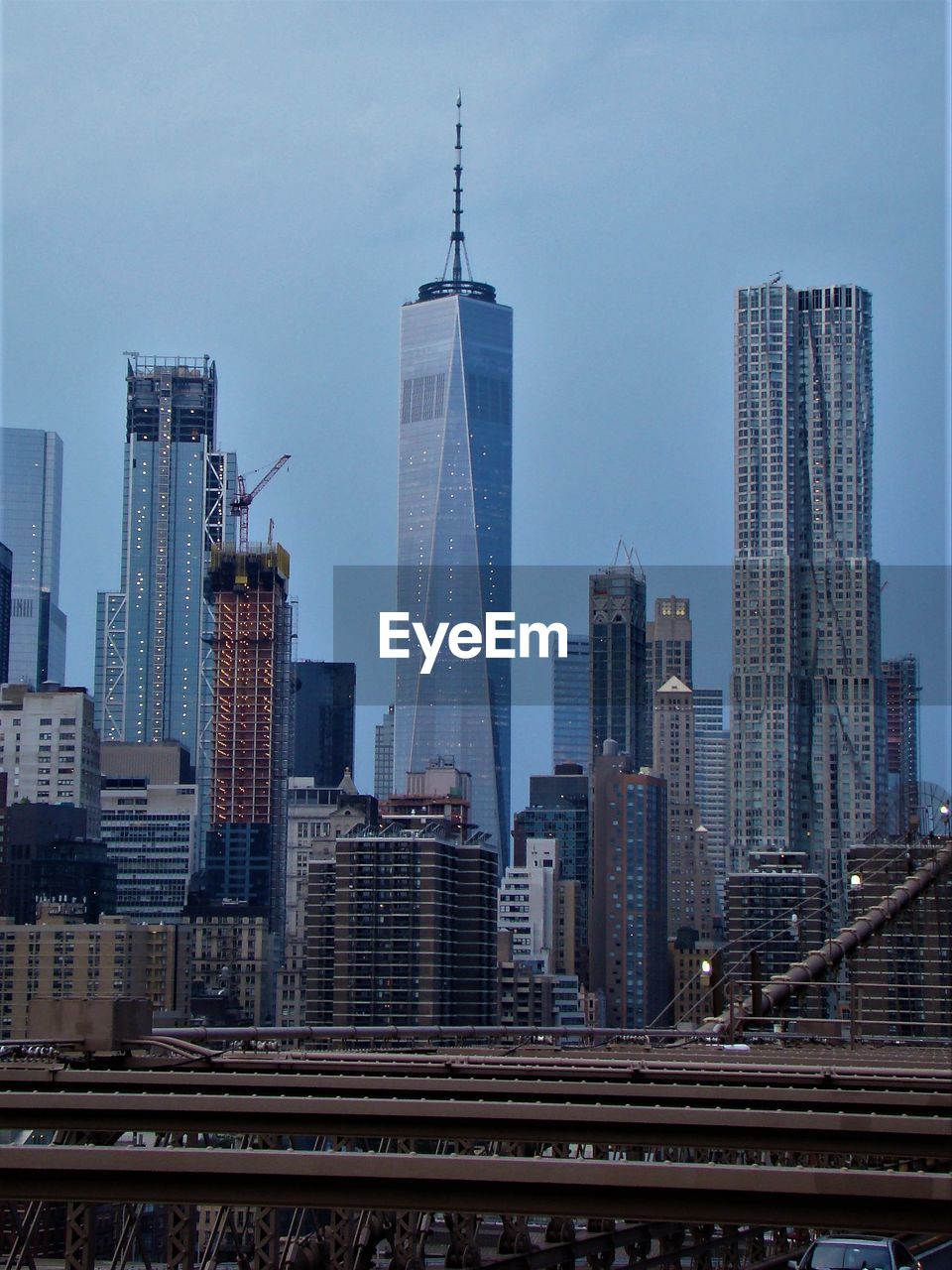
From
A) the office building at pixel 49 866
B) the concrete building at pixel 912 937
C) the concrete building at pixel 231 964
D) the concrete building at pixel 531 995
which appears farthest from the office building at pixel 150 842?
the concrete building at pixel 912 937

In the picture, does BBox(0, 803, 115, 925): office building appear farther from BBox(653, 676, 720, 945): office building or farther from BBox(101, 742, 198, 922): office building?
BBox(653, 676, 720, 945): office building

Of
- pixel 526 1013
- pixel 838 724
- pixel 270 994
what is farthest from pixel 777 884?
pixel 838 724

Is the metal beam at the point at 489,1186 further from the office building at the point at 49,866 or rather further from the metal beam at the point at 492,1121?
the office building at the point at 49,866

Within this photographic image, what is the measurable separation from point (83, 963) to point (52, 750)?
62.1 meters

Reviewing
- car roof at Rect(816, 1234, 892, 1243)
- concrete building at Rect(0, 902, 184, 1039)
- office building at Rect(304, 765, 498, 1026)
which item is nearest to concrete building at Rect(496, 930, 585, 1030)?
office building at Rect(304, 765, 498, 1026)

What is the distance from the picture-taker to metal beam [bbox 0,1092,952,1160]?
35.4 feet

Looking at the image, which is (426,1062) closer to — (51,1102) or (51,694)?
(51,1102)

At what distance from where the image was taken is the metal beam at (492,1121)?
10.8 meters

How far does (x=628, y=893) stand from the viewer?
171500 mm

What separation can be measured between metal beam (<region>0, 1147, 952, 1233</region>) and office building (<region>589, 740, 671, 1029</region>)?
13379 centimetres

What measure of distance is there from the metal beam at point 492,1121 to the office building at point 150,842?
148 meters

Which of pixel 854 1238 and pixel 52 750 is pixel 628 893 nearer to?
pixel 52 750

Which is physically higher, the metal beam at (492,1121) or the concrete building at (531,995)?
the metal beam at (492,1121)

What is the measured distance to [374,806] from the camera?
162 m
